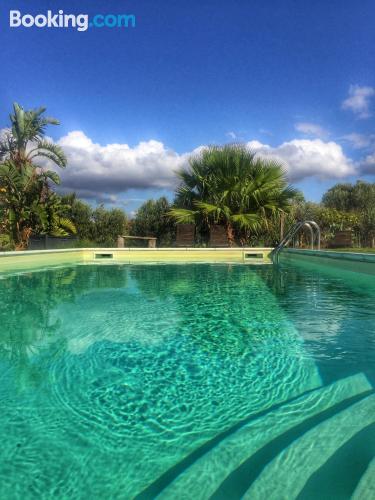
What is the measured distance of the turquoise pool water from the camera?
1.35 m

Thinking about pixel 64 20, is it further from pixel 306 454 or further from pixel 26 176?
pixel 306 454

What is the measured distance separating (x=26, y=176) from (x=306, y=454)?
12.4 meters

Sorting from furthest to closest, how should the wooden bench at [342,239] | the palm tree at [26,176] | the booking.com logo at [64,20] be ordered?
1. the wooden bench at [342,239]
2. the palm tree at [26,176]
3. the booking.com logo at [64,20]

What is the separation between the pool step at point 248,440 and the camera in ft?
4.29

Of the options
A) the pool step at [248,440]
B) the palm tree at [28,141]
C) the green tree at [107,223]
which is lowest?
the pool step at [248,440]

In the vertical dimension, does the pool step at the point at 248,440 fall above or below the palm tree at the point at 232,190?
below

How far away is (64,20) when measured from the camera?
12.0 m

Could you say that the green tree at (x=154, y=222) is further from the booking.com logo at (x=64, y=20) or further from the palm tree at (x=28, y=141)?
the booking.com logo at (x=64, y=20)

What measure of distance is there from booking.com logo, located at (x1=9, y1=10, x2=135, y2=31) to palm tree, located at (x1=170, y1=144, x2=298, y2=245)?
19.1 feet

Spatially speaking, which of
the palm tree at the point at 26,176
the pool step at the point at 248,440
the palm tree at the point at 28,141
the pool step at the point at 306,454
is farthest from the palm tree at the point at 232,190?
the pool step at the point at 306,454

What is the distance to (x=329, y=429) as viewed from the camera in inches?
65.0

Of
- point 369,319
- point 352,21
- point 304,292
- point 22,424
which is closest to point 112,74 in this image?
point 352,21

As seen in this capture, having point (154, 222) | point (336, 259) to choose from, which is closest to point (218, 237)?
point (154, 222)

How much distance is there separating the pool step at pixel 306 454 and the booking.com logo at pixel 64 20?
1352 cm
